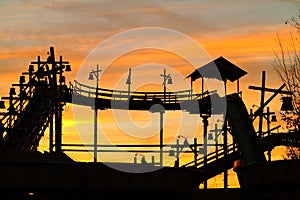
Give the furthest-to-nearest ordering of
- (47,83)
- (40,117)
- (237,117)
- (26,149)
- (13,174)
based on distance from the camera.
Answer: (47,83) → (40,117) → (26,149) → (237,117) → (13,174)

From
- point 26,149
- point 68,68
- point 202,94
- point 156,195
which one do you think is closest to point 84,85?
point 202,94

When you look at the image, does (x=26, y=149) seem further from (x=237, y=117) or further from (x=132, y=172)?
(x=132, y=172)

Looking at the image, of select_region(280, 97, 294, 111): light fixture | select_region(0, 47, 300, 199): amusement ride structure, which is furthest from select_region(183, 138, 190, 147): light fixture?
select_region(280, 97, 294, 111): light fixture

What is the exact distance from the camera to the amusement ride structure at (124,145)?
27.9 m

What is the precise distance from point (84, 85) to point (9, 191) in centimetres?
4036

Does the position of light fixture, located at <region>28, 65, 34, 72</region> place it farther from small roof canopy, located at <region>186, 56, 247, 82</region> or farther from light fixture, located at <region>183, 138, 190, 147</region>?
small roof canopy, located at <region>186, 56, 247, 82</region>

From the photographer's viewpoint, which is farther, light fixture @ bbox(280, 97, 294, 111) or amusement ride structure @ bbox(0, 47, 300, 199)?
light fixture @ bbox(280, 97, 294, 111)

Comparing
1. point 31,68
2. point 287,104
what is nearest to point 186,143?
point 31,68

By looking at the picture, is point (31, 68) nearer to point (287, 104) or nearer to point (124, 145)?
point (124, 145)

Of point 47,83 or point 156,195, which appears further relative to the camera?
point 47,83

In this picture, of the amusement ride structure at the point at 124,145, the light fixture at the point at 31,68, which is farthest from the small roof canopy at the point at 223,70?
the light fixture at the point at 31,68

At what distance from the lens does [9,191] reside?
1110 inches

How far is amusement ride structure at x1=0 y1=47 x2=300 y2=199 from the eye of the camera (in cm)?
2788

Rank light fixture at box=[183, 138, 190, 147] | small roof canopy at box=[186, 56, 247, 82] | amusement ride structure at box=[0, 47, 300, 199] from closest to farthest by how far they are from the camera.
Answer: amusement ride structure at box=[0, 47, 300, 199] → small roof canopy at box=[186, 56, 247, 82] → light fixture at box=[183, 138, 190, 147]
